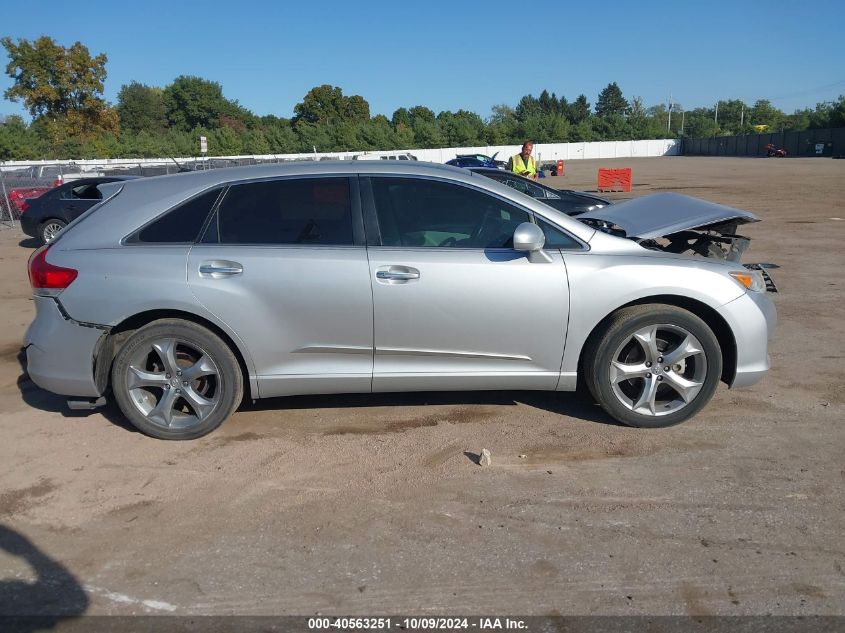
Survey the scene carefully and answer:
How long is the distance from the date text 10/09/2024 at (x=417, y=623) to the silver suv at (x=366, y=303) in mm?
1863

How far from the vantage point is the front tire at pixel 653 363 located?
14.5 feet

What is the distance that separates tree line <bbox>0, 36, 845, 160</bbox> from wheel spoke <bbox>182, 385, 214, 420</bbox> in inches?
1984

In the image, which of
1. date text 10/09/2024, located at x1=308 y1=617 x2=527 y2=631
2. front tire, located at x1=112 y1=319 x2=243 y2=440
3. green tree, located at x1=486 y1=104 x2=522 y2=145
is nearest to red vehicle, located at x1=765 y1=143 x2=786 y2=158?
green tree, located at x1=486 y1=104 x2=522 y2=145

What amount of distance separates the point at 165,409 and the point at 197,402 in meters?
0.21

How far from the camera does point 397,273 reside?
4.35 metres

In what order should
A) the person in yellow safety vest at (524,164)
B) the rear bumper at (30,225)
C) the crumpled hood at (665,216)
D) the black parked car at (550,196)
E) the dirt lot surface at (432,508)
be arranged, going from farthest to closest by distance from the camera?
1. the rear bumper at (30,225)
2. the person in yellow safety vest at (524,164)
3. the black parked car at (550,196)
4. the crumpled hood at (665,216)
5. the dirt lot surface at (432,508)

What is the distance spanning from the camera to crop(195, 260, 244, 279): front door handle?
172 inches

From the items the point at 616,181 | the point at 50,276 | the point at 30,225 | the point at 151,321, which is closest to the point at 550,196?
the point at 151,321

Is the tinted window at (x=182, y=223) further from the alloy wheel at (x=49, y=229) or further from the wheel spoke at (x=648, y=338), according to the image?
the alloy wheel at (x=49, y=229)

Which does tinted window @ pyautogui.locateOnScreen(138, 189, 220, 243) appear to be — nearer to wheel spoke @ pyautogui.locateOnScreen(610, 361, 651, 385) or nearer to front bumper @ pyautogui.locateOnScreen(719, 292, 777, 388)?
wheel spoke @ pyautogui.locateOnScreen(610, 361, 651, 385)

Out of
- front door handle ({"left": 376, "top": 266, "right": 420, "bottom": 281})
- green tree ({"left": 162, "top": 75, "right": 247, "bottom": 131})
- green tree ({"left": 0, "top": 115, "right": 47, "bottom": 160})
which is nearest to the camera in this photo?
front door handle ({"left": 376, "top": 266, "right": 420, "bottom": 281})

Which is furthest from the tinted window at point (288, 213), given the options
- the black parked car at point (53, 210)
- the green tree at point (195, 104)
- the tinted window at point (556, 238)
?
the green tree at point (195, 104)

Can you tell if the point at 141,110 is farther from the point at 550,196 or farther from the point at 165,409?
the point at 165,409

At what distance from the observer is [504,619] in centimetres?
282
